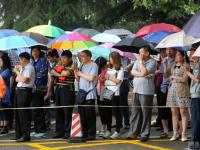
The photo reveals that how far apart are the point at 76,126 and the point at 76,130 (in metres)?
0.08

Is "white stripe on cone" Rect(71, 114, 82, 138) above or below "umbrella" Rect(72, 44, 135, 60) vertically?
below

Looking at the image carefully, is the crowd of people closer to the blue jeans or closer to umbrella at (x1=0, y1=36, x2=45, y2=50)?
umbrella at (x1=0, y1=36, x2=45, y2=50)

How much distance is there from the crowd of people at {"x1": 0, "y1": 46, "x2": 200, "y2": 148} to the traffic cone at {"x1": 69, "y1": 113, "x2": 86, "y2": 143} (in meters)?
0.25

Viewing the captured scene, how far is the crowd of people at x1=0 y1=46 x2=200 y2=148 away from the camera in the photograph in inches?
382

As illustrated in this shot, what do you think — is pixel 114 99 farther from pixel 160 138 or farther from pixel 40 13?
pixel 40 13

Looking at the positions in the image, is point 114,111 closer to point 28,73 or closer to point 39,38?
point 28,73

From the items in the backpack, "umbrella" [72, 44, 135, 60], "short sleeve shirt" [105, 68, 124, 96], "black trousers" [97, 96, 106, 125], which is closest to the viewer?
"short sleeve shirt" [105, 68, 124, 96]

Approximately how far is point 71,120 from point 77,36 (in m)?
1.74

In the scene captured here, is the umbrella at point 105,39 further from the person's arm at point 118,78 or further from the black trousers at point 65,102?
the black trousers at point 65,102

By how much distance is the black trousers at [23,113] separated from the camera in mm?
9977

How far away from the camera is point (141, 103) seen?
9773 mm

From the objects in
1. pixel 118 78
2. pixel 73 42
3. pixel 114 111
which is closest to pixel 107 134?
pixel 114 111

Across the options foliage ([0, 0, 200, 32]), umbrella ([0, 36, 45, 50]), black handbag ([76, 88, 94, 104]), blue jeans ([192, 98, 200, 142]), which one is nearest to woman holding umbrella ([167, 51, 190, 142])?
blue jeans ([192, 98, 200, 142])

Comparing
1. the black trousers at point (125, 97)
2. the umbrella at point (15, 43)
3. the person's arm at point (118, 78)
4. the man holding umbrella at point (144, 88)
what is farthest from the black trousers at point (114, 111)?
the umbrella at point (15, 43)
